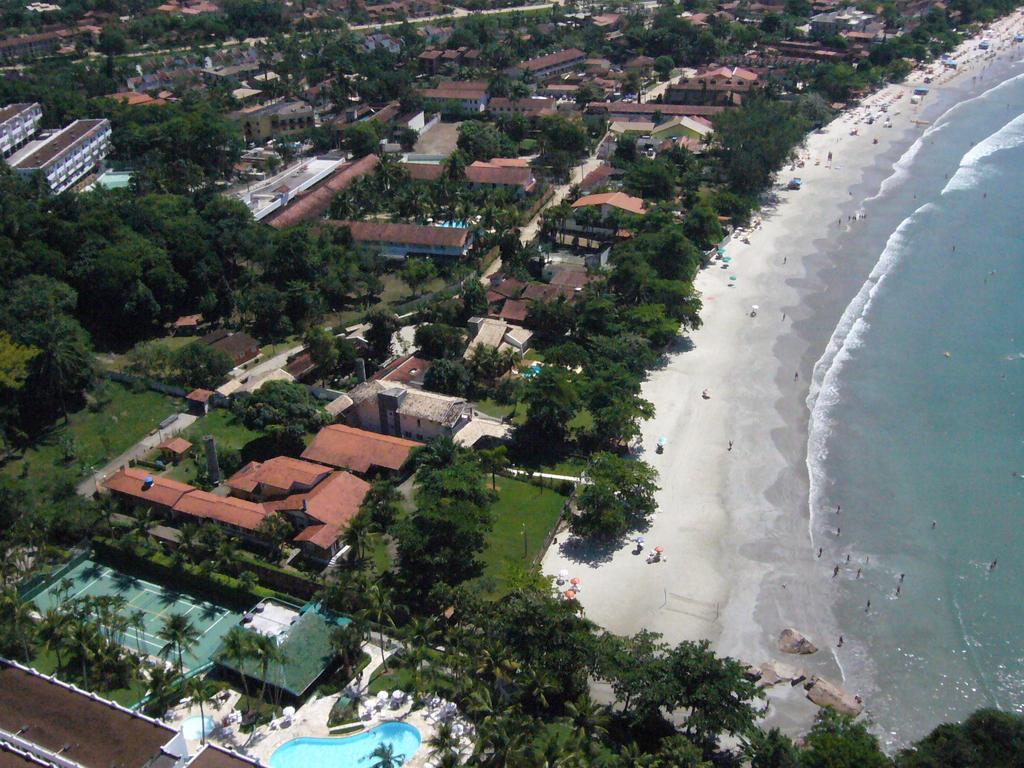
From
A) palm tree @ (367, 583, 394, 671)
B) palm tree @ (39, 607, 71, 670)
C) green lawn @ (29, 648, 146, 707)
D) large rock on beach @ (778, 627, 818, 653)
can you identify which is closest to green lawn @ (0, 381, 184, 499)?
green lawn @ (29, 648, 146, 707)

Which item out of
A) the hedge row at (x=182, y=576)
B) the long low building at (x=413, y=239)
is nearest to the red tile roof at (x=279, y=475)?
the hedge row at (x=182, y=576)

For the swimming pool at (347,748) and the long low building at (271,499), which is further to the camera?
the long low building at (271,499)

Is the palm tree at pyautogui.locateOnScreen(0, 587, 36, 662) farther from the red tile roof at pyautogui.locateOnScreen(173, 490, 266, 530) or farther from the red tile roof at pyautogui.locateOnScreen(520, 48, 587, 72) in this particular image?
the red tile roof at pyautogui.locateOnScreen(520, 48, 587, 72)

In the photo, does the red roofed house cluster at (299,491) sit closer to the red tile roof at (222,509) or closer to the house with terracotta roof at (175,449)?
the red tile roof at (222,509)

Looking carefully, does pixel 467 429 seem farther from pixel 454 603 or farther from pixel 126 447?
pixel 126 447

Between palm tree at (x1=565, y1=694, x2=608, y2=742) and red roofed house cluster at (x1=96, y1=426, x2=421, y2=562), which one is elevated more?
palm tree at (x1=565, y1=694, x2=608, y2=742)

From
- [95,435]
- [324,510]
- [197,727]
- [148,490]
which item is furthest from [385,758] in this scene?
[95,435]

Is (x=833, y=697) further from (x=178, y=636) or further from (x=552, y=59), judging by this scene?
(x=552, y=59)
